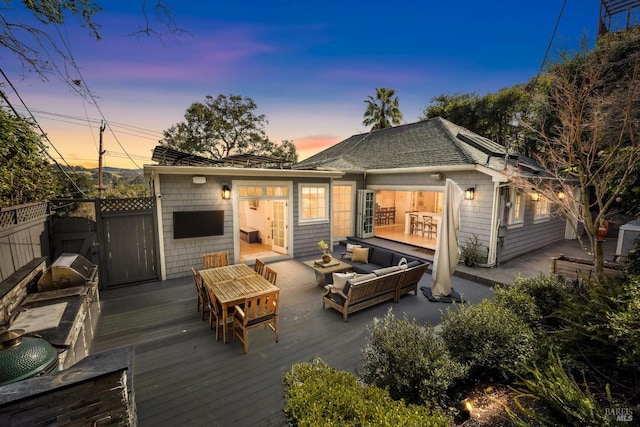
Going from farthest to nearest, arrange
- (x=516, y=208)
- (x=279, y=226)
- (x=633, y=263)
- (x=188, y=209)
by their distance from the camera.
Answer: (x=279, y=226) < (x=516, y=208) < (x=188, y=209) < (x=633, y=263)

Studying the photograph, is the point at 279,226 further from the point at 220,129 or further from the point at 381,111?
the point at 381,111

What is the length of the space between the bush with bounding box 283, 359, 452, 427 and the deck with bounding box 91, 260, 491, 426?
3.19 ft

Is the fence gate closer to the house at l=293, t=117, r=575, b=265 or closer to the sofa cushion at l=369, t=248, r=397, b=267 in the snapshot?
the house at l=293, t=117, r=575, b=265

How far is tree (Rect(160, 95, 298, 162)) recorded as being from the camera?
18469 millimetres

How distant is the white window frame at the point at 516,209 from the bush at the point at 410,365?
6.78m

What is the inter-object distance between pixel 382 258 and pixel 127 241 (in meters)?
6.52

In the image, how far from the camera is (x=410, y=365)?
264 centimetres

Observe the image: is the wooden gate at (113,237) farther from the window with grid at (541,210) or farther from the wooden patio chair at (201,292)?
the window with grid at (541,210)

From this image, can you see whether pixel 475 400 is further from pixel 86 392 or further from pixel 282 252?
pixel 282 252

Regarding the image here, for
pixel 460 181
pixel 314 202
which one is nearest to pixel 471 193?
pixel 460 181

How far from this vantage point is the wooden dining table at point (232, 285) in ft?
13.5

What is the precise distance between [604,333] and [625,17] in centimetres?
885

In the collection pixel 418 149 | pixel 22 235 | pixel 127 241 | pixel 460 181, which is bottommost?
pixel 127 241

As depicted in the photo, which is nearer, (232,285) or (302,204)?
(232,285)
